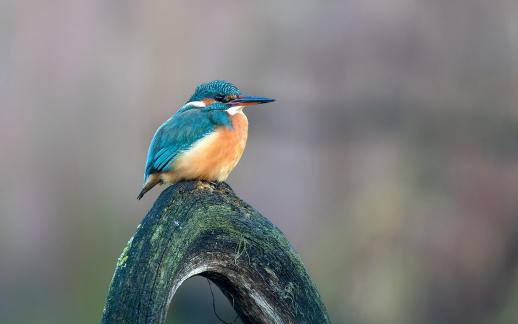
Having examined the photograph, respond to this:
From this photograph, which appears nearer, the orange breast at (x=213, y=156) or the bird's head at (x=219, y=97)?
the orange breast at (x=213, y=156)

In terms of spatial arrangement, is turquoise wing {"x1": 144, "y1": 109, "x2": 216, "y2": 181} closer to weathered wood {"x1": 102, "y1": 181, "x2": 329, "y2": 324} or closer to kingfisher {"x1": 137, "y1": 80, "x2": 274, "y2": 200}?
kingfisher {"x1": 137, "y1": 80, "x2": 274, "y2": 200}

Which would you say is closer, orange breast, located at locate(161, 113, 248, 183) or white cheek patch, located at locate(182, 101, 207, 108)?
orange breast, located at locate(161, 113, 248, 183)

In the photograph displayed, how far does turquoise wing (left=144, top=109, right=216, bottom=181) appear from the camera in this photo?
2.10 metres

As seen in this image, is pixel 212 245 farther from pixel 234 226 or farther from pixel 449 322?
pixel 449 322

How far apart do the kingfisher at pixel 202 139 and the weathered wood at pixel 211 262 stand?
433 mm

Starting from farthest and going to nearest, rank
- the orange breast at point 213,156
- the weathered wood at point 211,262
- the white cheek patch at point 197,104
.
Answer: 1. the white cheek patch at point 197,104
2. the orange breast at point 213,156
3. the weathered wood at point 211,262

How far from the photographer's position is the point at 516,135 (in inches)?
186

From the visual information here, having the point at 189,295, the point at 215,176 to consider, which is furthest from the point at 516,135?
the point at 215,176

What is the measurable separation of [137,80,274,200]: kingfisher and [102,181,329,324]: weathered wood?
43cm

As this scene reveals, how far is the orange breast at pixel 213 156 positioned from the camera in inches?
82.0

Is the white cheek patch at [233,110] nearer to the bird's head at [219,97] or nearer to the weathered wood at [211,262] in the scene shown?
the bird's head at [219,97]

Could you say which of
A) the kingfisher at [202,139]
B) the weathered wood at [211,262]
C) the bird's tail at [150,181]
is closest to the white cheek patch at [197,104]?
the kingfisher at [202,139]

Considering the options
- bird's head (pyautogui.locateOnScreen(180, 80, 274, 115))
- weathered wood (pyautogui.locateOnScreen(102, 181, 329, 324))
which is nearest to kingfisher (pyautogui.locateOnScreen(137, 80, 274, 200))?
bird's head (pyautogui.locateOnScreen(180, 80, 274, 115))

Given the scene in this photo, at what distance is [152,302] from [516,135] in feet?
12.4
